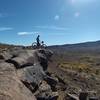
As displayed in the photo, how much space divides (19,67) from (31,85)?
94.7 inches

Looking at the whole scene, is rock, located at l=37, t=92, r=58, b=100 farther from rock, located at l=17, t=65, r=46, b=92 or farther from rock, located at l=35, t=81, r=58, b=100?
rock, located at l=17, t=65, r=46, b=92

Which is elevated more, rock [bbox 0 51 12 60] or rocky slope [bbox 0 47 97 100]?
rock [bbox 0 51 12 60]

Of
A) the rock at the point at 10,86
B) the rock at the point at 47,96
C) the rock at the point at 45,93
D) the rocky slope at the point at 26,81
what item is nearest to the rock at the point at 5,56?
the rocky slope at the point at 26,81

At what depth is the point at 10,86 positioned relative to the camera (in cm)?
1741

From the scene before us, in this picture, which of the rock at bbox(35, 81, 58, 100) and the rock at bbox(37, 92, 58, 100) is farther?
the rock at bbox(35, 81, 58, 100)

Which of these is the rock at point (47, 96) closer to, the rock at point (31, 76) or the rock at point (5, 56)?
the rock at point (31, 76)

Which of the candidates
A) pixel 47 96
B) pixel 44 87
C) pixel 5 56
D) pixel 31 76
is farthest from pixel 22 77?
pixel 5 56

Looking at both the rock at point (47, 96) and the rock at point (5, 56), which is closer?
the rock at point (47, 96)

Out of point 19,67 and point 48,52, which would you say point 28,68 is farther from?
point 48,52

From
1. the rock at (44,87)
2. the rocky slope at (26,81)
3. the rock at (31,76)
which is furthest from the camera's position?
the rock at (44,87)

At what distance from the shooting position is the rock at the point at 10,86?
52.4 feet

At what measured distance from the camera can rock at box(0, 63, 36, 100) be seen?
15974mm

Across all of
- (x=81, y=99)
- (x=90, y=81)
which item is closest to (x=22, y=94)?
(x=81, y=99)

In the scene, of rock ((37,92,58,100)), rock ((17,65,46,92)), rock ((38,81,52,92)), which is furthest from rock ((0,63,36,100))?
rock ((38,81,52,92))
